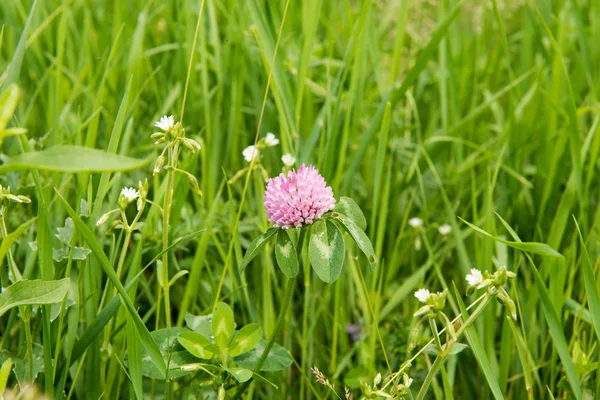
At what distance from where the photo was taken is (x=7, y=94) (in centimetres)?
73

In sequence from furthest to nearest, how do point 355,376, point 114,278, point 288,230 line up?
1. point 288,230
2. point 355,376
3. point 114,278

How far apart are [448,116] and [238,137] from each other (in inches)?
22.5

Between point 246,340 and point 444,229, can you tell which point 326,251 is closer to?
point 246,340

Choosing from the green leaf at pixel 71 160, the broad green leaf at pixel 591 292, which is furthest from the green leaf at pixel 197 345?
the broad green leaf at pixel 591 292

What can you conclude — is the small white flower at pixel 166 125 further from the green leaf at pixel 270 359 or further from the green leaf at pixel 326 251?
the green leaf at pixel 270 359

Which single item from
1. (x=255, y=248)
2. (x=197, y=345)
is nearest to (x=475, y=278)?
(x=255, y=248)

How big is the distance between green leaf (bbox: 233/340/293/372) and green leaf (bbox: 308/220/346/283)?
214 mm

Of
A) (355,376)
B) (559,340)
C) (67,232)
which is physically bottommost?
(355,376)

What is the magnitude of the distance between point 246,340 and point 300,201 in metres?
0.27

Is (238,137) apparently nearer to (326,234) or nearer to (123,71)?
(123,71)

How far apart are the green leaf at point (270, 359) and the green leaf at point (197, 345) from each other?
0.25 ft

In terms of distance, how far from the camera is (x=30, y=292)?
3.10ft

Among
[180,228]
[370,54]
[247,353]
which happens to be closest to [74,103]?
[180,228]

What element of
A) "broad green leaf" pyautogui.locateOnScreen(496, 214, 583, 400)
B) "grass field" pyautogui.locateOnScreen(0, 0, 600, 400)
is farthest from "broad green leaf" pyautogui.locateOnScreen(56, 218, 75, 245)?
"broad green leaf" pyautogui.locateOnScreen(496, 214, 583, 400)
